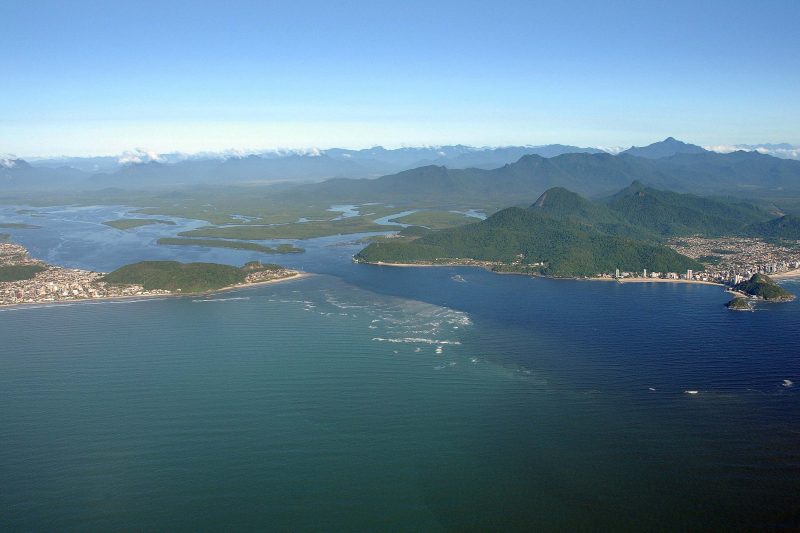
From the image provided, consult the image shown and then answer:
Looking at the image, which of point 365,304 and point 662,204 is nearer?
point 365,304

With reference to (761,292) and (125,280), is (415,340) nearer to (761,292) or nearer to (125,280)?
(125,280)

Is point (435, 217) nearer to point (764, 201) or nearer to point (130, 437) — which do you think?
point (764, 201)

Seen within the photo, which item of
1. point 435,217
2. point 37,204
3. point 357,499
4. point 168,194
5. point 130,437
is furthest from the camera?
point 168,194

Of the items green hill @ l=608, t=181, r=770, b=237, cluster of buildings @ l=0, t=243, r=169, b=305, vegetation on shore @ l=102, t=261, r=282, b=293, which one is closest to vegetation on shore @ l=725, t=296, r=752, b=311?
vegetation on shore @ l=102, t=261, r=282, b=293

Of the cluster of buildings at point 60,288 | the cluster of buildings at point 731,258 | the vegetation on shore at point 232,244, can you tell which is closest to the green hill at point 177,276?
the cluster of buildings at point 60,288

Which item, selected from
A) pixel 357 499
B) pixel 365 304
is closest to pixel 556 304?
pixel 365 304

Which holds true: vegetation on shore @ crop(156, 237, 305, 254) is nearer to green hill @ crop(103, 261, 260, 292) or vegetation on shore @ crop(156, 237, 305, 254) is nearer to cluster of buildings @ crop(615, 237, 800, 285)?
green hill @ crop(103, 261, 260, 292)

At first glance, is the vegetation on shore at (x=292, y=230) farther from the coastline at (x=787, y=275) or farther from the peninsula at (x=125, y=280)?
the coastline at (x=787, y=275)

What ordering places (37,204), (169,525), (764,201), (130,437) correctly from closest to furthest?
(169,525)
(130,437)
(764,201)
(37,204)
